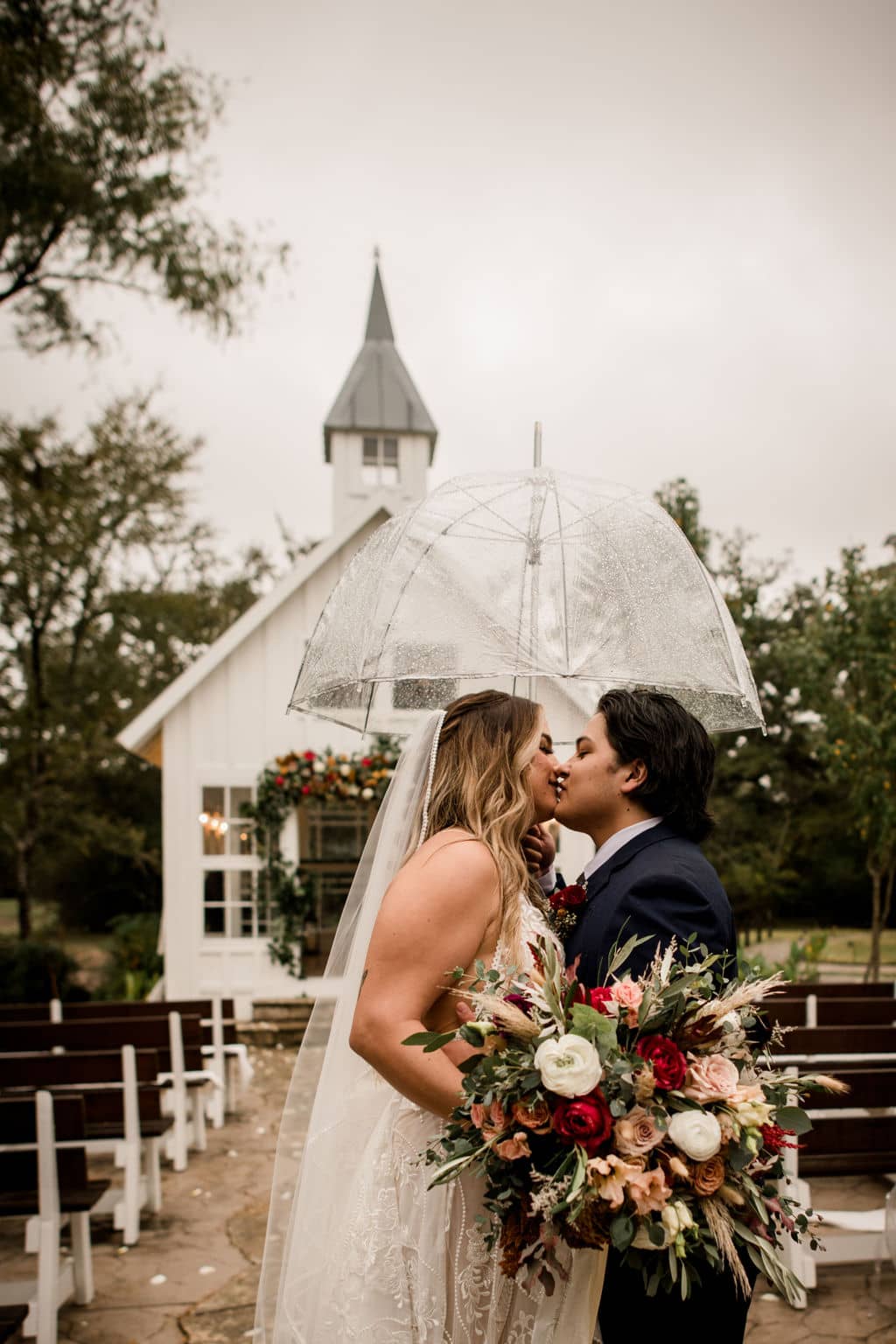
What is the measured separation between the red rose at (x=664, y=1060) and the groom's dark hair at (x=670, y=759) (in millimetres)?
867

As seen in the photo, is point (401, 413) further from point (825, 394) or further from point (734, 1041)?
point (734, 1041)

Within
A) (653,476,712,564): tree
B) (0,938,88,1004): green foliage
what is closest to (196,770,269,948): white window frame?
(0,938,88,1004): green foliage

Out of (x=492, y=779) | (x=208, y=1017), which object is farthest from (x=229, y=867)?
(x=492, y=779)

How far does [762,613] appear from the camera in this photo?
24391 millimetres

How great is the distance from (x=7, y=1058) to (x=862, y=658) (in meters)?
10.9

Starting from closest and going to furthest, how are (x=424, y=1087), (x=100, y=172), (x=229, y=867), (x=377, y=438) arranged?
(x=424, y=1087) → (x=229, y=867) → (x=100, y=172) → (x=377, y=438)

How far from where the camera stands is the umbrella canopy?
286 cm

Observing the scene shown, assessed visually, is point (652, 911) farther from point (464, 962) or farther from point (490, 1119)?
point (490, 1119)

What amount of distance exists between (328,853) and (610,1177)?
15.5 m

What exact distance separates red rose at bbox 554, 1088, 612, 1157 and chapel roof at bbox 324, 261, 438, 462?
19669 mm

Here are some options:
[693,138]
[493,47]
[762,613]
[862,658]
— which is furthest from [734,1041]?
[762,613]

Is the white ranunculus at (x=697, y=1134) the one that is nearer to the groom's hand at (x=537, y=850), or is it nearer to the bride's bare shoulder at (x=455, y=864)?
the bride's bare shoulder at (x=455, y=864)

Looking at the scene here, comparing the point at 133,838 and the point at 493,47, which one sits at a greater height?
the point at 493,47

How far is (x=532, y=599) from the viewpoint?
9.85 feet
